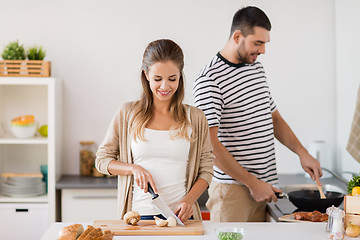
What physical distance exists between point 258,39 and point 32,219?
1902mm

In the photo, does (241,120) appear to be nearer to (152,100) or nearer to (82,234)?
(152,100)

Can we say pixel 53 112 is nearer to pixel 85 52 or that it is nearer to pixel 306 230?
pixel 85 52

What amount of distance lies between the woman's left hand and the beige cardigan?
0.39 feet

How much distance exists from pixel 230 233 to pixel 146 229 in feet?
0.98

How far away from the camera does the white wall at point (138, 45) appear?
11.7 feet

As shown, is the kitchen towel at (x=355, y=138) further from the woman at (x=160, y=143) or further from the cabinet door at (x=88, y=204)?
the cabinet door at (x=88, y=204)

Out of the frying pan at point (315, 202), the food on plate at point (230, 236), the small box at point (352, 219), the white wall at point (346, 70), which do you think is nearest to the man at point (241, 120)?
the frying pan at point (315, 202)

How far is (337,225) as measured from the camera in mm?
1719

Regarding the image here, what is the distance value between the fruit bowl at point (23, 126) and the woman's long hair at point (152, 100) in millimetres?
1605

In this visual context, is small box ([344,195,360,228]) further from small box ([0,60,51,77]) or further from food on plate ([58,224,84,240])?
small box ([0,60,51,77])

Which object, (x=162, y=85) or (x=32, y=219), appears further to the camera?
(x=32, y=219)

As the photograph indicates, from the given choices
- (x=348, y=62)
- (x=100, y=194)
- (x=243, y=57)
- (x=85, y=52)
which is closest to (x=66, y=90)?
(x=85, y=52)

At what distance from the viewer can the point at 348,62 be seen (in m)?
3.33

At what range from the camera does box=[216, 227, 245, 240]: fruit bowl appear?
5.28 feet
